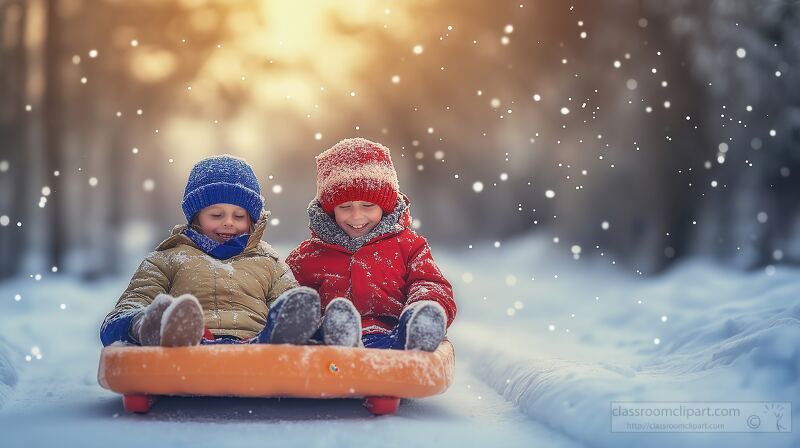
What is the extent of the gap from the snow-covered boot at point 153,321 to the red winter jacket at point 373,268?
2.32ft

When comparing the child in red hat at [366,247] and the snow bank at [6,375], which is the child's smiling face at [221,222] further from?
the snow bank at [6,375]

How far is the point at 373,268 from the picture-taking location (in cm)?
269

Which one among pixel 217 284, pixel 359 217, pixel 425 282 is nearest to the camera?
pixel 217 284

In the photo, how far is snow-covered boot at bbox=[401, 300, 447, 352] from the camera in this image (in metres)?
2.20

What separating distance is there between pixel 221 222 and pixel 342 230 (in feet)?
1.34

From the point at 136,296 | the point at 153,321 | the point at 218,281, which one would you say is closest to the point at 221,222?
the point at 218,281

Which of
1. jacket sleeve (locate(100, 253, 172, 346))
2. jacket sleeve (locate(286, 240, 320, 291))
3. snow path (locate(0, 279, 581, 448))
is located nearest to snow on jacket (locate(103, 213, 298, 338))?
jacket sleeve (locate(100, 253, 172, 346))

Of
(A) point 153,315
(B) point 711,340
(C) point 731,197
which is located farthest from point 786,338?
(C) point 731,197

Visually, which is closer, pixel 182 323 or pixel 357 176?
pixel 182 323

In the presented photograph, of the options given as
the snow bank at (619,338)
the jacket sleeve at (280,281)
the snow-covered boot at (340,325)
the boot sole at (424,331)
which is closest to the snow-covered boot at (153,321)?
the snow-covered boot at (340,325)

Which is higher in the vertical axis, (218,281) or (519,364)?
(218,281)

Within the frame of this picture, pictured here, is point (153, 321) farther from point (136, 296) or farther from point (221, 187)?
point (221, 187)

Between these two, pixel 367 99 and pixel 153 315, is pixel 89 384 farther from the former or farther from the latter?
pixel 367 99

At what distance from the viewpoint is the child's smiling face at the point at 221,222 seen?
104 inches
